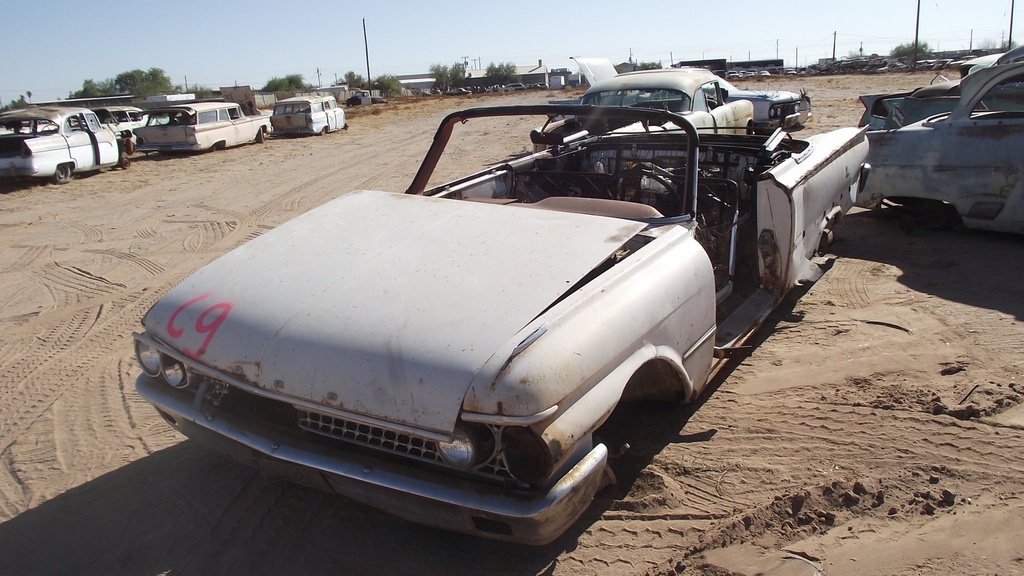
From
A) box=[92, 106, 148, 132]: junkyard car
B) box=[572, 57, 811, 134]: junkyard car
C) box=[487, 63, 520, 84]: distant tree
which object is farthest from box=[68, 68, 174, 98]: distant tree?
box=[572, 57, 811, 134]: junkyard car

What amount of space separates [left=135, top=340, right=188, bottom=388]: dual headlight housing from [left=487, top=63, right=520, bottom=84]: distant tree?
68.9 metres

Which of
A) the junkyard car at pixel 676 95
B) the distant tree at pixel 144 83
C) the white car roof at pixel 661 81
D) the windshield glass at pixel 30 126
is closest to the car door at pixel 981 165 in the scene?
the junkyard car at pixel 676 95

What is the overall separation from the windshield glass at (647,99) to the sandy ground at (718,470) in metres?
4.46

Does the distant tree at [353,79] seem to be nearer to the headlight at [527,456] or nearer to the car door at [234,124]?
the car door at [234,124]

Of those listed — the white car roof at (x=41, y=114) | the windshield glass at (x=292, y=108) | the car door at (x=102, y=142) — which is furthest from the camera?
the windshield glass at (x=292, y=108)

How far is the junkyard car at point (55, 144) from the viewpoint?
509 inches

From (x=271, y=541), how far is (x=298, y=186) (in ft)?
33.1

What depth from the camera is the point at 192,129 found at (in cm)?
1692

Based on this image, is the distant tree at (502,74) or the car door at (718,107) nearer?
the car door at (718,107)

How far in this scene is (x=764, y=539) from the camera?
274 centimetres

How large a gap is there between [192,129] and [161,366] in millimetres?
15778

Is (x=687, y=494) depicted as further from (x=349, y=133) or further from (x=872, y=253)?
(x=349, y=133)

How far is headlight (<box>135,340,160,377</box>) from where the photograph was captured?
3.01 meters

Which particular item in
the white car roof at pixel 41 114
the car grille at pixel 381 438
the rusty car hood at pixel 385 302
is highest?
the white car roof at pixel 41 114
